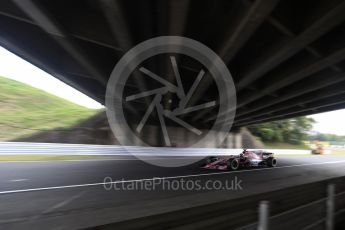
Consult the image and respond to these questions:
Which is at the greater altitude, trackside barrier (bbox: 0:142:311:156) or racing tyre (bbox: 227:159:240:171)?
trackside barrier (bbox: 0:142:311:156)

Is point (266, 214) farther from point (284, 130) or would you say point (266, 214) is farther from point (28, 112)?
point (284, 130)

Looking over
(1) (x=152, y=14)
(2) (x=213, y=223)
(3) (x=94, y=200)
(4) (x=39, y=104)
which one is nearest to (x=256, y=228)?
(2) (x=213, y=223)

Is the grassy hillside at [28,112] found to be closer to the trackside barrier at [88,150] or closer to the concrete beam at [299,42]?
the trackside barrier at [88,150]

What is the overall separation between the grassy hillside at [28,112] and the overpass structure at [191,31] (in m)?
17.5

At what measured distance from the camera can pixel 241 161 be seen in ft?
52.4

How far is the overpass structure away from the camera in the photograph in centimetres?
668

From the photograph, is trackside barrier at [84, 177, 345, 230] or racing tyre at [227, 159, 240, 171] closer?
trackside barrier at [84, 177, 345, 230]

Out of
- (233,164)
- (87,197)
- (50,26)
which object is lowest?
(87,197)

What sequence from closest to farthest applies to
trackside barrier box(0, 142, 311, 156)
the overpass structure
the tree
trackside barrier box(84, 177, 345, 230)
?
trackside barrier box(84, 177, 345, 230), the overpass structure, trackside barrier box(0, 142, 311, 156), the tree

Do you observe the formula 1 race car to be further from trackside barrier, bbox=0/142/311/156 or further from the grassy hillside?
the grassy hillside

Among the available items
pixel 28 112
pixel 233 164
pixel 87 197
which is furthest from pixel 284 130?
pixel 87 197

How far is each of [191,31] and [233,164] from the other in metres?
8.53

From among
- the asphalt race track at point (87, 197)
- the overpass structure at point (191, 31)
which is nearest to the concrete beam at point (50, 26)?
the overpass structure at point (191, 31)

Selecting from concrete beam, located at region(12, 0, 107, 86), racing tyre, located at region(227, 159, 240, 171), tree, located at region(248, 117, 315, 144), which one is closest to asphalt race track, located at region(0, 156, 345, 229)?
racing tyre, located at region(227, 159, 240, 171)
